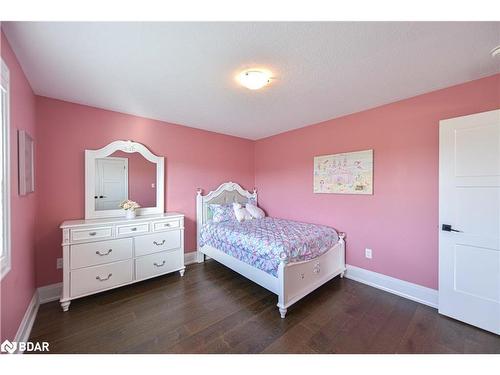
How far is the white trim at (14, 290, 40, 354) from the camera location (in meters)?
1.55

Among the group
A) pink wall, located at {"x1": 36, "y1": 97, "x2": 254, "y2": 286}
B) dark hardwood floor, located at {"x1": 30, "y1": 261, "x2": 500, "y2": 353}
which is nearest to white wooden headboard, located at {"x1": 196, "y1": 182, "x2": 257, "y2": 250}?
pink wall, located at {"x1": 36, "y1": 97, "x2": 254, "y2": 286}

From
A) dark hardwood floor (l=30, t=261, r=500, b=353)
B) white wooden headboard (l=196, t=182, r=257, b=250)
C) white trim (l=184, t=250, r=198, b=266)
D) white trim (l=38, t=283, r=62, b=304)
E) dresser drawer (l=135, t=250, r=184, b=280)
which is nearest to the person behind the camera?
dark hardwood floor (l=30, t=261, r=500, b=353)

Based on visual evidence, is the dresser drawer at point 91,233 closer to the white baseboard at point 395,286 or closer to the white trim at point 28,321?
the white trim at point 28,321

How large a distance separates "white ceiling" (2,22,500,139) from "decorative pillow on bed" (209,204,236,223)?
5.48 ft

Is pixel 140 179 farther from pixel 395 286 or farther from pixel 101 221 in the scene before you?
pixel 395 286

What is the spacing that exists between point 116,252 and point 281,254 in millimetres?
1889

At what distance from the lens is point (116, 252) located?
2.34 m

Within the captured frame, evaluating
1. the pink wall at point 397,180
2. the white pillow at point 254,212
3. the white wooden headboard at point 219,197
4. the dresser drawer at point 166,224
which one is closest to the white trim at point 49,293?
the dresser drawer at point 166,224

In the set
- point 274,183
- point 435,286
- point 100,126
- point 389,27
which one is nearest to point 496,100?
point 389,27

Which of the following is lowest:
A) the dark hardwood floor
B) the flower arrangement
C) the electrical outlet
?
the dark hardwood floor

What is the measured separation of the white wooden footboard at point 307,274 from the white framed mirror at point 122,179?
6.90ft

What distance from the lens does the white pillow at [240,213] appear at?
11.4 feet

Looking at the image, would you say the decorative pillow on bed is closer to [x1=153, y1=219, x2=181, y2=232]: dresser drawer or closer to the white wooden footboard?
[x1=153, y1=219, x2=181, y2=232]: dresser drawer
